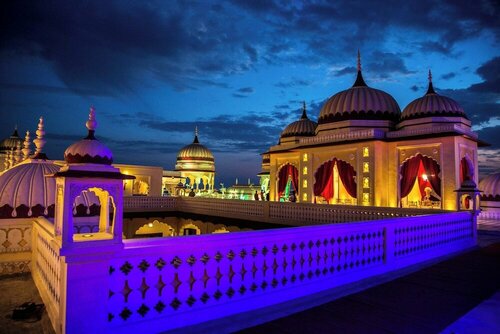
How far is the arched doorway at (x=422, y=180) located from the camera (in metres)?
17.3

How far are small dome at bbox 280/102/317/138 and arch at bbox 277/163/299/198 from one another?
5113 mm

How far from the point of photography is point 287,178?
84.0ft

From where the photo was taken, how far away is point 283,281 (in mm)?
4629

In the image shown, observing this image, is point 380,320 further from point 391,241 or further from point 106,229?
point 106,229

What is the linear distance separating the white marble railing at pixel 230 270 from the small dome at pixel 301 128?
77.5 ft

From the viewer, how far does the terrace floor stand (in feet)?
12.4

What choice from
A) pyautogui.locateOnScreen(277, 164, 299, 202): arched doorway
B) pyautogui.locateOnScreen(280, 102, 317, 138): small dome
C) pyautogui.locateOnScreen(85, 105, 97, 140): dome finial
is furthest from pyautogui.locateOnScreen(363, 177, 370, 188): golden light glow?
pyautogui.locateOnScreen(85, 105, 97, 140): dome finial

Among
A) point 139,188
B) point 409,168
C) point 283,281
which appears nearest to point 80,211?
point 283,281

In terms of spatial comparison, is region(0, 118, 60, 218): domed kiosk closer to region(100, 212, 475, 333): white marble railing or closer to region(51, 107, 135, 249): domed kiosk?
region(51, 107, 135, 249): domed kiosk

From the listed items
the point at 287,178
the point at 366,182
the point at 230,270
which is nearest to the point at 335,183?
the point at 366,182

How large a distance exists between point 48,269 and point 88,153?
1869 millimetres

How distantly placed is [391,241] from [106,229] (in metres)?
5.03

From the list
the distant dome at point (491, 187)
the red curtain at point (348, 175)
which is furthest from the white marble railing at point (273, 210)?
the distant dome at point (491, 187)

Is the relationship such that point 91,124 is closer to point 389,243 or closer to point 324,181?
point 389,243
